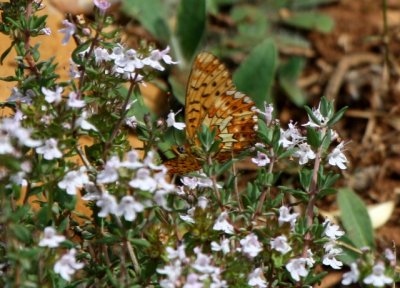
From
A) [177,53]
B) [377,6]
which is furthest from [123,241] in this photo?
[377,6]

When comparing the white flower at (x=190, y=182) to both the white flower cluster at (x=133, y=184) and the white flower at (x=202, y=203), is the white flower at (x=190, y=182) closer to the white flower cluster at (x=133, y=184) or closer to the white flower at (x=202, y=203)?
the white flower at (x=202, y=203)

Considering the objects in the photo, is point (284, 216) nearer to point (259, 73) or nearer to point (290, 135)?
point (290, 135)

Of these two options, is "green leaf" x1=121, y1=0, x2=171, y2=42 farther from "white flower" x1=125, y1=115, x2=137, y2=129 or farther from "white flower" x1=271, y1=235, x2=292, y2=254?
"white flower" x1=271, y1=235, x2=292, y2=254

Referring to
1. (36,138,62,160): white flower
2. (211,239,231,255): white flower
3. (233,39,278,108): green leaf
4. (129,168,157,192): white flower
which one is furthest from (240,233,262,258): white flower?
(233,39,278,108): green leaf

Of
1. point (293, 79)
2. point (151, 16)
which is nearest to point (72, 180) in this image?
point (151, 16)

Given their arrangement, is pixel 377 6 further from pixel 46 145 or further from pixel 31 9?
pixel 46 145

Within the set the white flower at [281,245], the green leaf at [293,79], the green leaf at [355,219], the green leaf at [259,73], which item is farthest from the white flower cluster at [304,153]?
the green leaf at [293,79]
